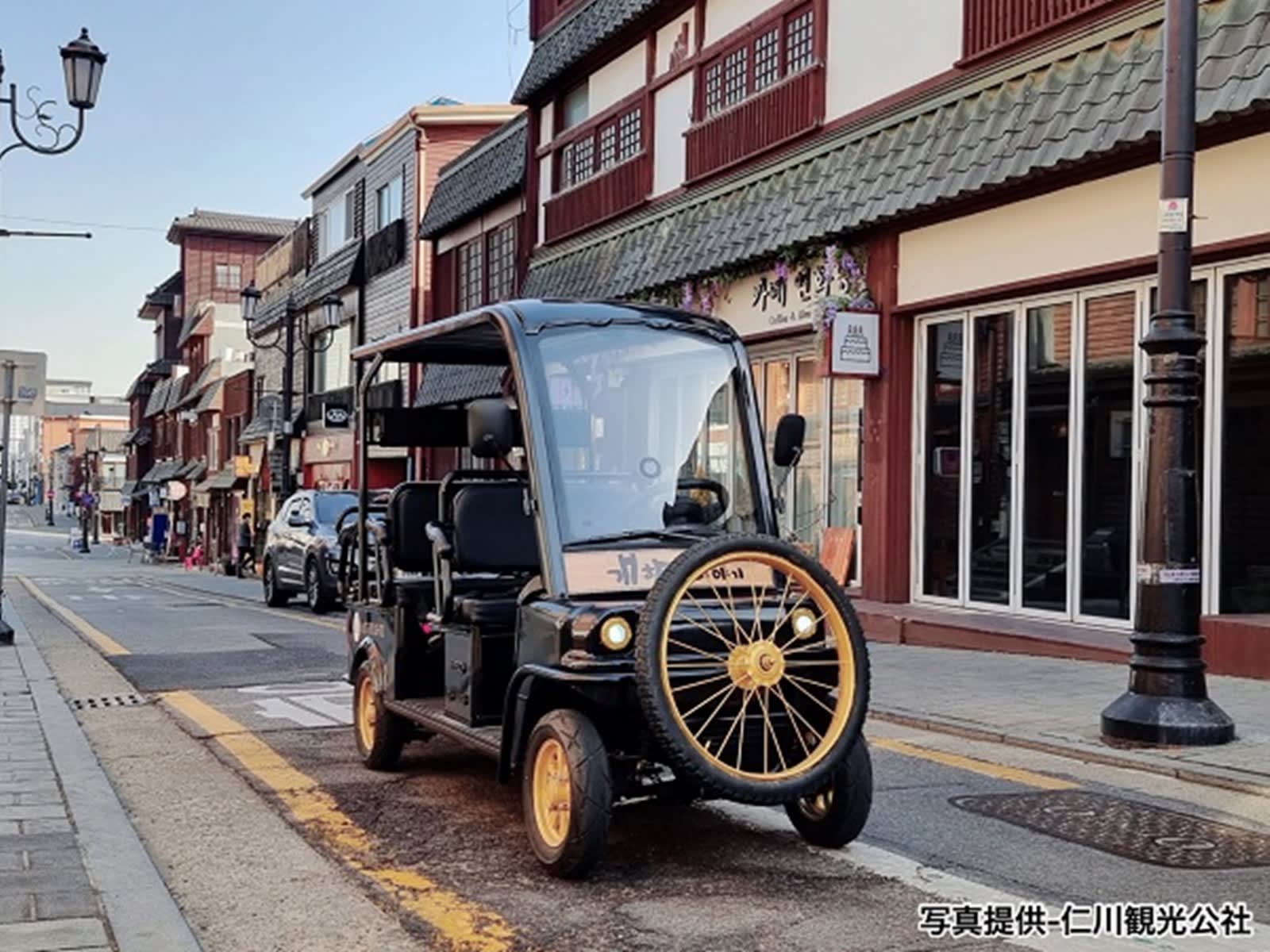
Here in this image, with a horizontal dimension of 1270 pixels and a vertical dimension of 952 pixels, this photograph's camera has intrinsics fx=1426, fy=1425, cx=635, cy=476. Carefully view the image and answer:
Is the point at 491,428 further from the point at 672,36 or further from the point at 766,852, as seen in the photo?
the point at 672,36

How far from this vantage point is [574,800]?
203 inches

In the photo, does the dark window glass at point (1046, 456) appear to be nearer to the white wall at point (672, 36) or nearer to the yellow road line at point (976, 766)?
the yellow road line at point (976, 766)

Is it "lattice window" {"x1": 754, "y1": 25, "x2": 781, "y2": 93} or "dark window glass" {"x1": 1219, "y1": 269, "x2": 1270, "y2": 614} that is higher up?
"lattice window" {"x1": 754, "y1": 25, "x2": 781, "y2": 93}

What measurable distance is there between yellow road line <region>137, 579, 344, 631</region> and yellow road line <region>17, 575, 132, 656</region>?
2.32m

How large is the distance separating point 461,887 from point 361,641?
2754mm

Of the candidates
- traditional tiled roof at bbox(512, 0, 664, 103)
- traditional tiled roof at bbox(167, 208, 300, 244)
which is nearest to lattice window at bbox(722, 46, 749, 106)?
traditional tiled roof at bbox(512, 0, 664, 103)

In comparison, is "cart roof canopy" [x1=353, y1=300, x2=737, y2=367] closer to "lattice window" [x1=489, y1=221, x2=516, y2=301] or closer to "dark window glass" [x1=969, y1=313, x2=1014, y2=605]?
"dark window glass" [x1=969, y1=313, x2=1014, y2=605]

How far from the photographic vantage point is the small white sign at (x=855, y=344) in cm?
1442

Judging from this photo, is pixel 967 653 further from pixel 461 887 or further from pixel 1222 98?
pixel 461 887

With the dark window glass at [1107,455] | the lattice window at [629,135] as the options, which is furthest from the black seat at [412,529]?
the lattice window at [629,135]

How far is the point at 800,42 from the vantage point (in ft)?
55.0

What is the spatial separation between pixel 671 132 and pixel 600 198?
225cm

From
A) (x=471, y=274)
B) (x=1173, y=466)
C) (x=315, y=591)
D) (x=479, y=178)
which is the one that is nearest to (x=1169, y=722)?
(x=1173, y=466)

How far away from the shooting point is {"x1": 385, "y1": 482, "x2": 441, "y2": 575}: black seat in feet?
24.7
